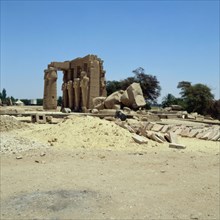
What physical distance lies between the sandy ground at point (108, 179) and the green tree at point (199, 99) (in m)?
27.2

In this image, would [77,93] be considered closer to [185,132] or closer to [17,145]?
[185,132]

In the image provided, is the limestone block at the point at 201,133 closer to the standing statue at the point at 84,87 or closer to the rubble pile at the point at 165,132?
the rubble pile at the point at 165,132

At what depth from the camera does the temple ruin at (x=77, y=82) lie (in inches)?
1208

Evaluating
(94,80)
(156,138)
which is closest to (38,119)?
(156,138)

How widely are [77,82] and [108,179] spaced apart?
2564 cm

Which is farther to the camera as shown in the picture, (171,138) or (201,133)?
(201,133)

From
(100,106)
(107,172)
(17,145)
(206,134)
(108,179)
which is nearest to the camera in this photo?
(108,179)

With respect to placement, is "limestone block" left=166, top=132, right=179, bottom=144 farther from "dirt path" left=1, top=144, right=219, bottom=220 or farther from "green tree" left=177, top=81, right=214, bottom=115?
"green tree" left=177, top=81, right=214, bottom=115

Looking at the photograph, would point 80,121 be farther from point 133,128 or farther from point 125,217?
point 125,217

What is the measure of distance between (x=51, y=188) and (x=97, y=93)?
80.8 feet

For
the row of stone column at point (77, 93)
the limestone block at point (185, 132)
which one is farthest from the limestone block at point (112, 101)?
the limestone block at point (185, 132)

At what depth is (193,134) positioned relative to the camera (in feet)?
46.0

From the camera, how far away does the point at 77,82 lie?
32.2 m

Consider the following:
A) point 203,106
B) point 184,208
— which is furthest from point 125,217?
point 203,106
